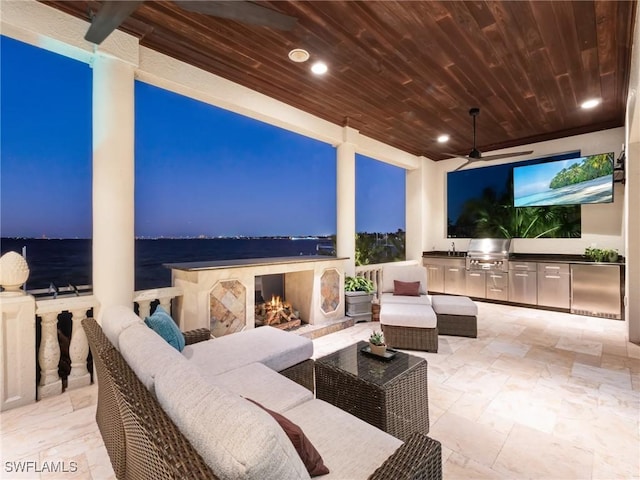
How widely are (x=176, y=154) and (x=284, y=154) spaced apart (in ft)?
9.45

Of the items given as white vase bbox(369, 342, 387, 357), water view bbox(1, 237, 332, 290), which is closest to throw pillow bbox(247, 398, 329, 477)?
white vase bbox(369, 342, 387, 357)

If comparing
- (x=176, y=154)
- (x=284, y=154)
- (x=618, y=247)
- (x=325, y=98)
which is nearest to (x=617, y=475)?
(x=325, y=98)

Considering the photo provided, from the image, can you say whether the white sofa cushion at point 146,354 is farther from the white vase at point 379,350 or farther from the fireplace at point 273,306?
the fireplace at point 273,306

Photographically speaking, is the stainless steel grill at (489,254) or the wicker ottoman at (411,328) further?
the stainless steel grill at (489,254)

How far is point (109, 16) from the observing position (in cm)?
159

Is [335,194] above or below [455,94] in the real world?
below

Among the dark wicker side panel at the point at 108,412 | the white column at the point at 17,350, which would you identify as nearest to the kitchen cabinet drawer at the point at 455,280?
the dark wicker side panel at the point at 108,412

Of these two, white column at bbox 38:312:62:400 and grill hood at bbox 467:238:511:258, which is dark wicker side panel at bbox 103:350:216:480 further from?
grill hood at bbox 467:238:511:258

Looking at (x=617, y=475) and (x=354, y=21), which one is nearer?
(x=617, y=475)

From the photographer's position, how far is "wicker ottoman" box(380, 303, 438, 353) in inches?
132

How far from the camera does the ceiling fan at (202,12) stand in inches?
60.0

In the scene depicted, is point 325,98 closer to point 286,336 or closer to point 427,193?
point 286,336

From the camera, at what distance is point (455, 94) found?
147 inches

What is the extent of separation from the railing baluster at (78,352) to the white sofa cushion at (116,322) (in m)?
1.05
